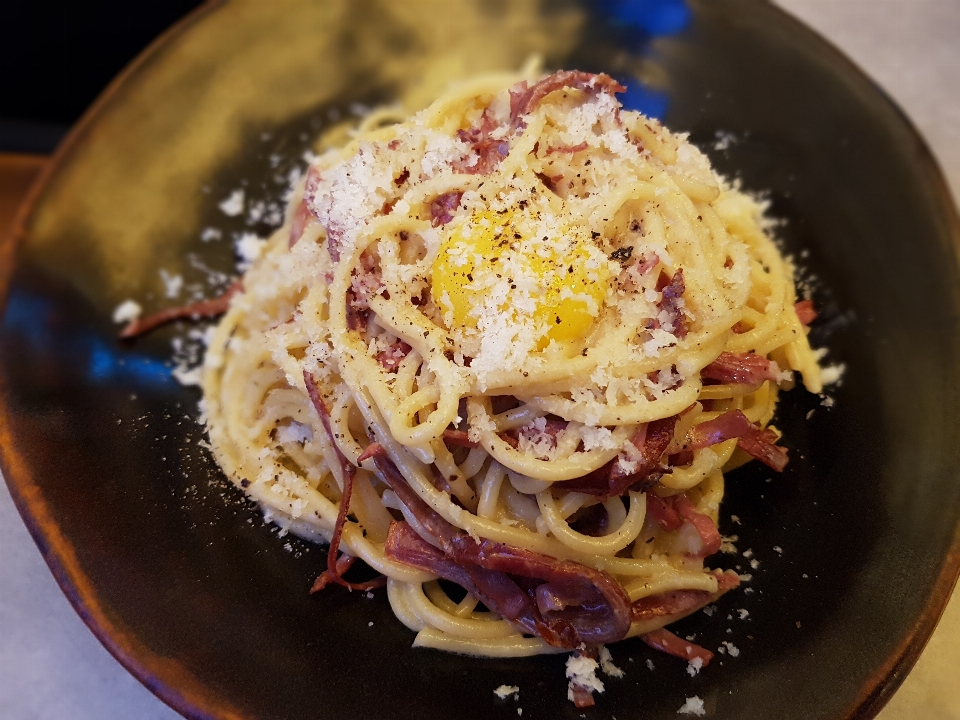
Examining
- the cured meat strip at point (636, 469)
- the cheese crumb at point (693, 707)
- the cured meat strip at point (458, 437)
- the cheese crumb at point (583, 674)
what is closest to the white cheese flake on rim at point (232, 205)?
the cured meat strip at point (458, 437)

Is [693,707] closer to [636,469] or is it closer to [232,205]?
[636,469]

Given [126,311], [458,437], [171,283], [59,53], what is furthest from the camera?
[59,53]

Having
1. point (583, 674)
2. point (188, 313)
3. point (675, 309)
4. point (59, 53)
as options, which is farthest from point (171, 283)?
point (59, 53)

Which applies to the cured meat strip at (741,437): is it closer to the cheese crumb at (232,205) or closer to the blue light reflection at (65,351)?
the blue light reflection at (65,351)

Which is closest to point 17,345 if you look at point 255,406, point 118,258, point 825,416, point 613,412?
point 118,258

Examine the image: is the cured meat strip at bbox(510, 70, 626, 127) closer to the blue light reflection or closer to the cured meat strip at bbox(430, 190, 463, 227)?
the cured meat strip at bbox(430, 190, 463, 227)

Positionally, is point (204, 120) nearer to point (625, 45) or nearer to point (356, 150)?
point (356, 150)
